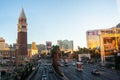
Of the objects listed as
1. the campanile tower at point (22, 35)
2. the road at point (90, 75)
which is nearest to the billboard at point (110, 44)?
the road at point (90, 75)

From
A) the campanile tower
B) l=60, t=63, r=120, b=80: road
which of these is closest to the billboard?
l=60, t=63, r=120, b=80: road

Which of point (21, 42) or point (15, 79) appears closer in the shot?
point (15, 79)

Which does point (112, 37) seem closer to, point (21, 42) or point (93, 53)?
point (93, 53)

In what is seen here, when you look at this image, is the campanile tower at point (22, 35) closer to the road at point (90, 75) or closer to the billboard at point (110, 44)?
the billboard at point (110, 44)

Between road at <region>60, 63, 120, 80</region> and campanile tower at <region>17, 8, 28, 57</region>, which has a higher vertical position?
campanile tower at <region>17, 8, 28, 57</region>

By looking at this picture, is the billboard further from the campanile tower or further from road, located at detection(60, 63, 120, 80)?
the campanile tower

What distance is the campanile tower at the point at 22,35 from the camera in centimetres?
16450

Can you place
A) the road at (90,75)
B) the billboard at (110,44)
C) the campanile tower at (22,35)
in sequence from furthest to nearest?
the campanile tower at (22,35), the billboard at (110,44), the road at (90,75)

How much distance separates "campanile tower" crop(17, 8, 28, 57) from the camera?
540 feet

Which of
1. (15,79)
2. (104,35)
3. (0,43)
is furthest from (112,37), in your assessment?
(0,43)

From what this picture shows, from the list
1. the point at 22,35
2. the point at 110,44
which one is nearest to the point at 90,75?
the point at 110,44

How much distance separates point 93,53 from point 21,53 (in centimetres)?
5531

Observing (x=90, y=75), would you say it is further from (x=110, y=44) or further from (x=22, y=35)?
(x=22, y=35)

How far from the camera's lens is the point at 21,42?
6476 inches
